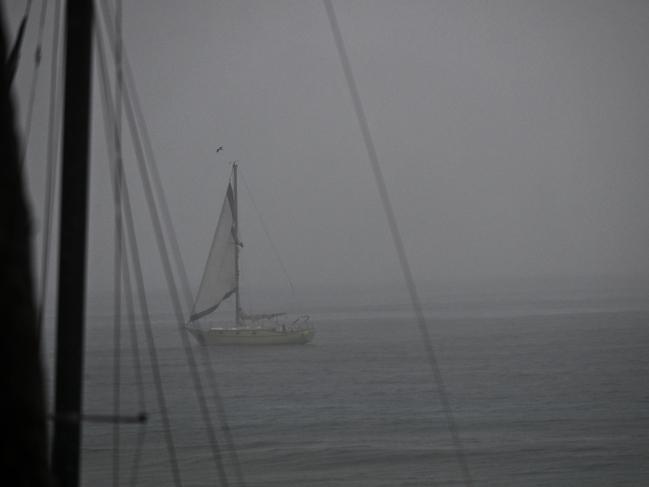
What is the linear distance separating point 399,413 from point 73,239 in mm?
33415

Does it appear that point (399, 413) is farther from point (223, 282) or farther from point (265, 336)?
point (223, 282)

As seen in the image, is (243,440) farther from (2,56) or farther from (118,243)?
(2,56)

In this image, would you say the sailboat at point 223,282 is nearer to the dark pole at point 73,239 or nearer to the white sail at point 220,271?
the white sail at point 220,271

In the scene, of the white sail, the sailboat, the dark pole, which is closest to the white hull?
the sailboat

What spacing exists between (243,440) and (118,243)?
87.4ft

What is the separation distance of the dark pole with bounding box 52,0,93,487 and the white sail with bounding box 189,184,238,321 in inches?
2497

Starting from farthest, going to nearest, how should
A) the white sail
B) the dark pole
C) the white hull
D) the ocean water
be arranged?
the white sail → the white hull → the ocean water → the dark pole

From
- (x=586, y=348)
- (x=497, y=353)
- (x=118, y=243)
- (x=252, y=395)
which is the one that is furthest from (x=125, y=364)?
(x=118, y=243)

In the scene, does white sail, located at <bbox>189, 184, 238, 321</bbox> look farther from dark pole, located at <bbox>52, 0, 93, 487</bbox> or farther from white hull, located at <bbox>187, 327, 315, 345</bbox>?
dark pole, located at <bbox>52, 0, 93, 487</bbox>

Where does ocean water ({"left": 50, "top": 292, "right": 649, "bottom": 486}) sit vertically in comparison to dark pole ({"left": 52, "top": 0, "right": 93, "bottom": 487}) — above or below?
below

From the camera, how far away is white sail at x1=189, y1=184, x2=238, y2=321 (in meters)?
68.9

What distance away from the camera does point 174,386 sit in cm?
4606

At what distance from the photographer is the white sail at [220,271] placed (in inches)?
2712

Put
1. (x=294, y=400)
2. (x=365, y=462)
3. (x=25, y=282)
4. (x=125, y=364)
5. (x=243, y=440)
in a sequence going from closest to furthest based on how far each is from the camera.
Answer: (x=25, y=282) → (x=365, y=462) → (x=243, y=440) → (x=294, y=400) → (x=125, y=364)
